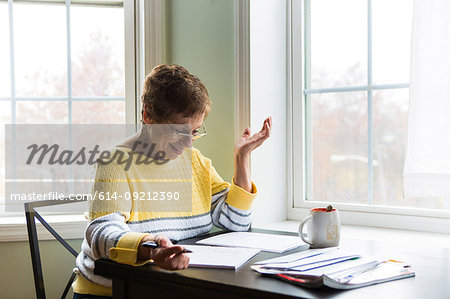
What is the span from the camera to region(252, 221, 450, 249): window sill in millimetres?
1722

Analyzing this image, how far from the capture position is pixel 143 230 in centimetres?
147

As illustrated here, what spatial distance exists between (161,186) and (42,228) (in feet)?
2.89

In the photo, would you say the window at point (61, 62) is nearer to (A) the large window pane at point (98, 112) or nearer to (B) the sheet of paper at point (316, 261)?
(A) the large window pane at point (98, 112)

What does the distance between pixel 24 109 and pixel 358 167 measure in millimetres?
1569

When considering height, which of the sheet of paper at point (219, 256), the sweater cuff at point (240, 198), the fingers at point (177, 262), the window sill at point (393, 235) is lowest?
the window sill at point (393, 235)

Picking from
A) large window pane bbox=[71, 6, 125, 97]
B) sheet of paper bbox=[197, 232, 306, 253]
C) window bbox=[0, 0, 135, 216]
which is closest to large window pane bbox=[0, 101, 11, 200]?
window bbox=[0, 0, 135, 216]

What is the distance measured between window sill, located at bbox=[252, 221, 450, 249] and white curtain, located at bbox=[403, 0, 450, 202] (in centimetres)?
19

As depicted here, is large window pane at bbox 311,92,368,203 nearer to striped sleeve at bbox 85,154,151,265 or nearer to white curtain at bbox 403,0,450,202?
white curtain at bbox 403,0,450,202

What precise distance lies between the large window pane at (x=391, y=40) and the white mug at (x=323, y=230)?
812 millimetres

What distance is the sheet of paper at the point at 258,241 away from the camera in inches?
55.1

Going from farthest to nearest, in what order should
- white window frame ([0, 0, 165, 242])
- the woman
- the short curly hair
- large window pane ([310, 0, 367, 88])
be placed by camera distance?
white window frame ([0, 0, 165, 242]) < large window pane ([310, 0, 367, 88]) < the short curly hair < the woman

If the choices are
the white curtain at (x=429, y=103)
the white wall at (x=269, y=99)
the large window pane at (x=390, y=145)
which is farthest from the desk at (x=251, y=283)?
the white wall at (x=269, y=99)

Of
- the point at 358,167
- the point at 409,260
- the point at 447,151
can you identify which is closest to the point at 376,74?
the point at 358,167

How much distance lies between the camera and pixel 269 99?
2.15 metres
